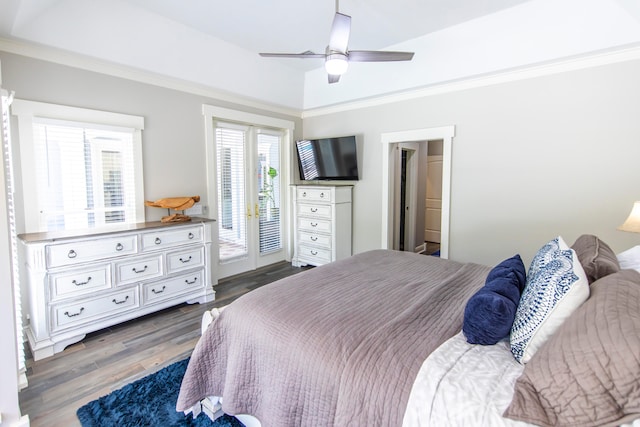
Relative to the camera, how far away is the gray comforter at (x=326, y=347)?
120 centimetres

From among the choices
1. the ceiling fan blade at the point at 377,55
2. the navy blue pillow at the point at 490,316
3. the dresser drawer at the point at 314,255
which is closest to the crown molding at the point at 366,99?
the ceiling fan blade at the point at 377,55

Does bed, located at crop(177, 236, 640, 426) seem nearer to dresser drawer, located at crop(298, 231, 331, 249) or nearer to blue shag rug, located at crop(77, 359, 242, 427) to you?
blue shag rug, located at crop(77, 359, 242, 427)

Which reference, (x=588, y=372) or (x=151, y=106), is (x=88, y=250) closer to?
(x=151, y=106)

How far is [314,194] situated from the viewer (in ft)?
15.3

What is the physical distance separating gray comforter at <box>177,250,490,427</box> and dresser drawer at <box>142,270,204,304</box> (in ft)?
5.61

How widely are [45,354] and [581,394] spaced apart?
3399mm

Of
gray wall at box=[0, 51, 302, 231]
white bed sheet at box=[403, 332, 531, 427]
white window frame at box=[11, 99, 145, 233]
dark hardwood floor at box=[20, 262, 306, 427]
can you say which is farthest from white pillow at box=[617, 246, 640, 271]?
white window frame at box=[11, 99, 145, 233]

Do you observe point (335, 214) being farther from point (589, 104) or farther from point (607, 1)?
point (607, 1)

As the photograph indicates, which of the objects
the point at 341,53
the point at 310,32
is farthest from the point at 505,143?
the point at 310,32

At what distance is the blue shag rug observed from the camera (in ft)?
6.09

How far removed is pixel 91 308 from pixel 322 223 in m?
2.81

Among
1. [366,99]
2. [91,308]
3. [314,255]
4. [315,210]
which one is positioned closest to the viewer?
[91,308]

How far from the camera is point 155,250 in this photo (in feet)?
10.3

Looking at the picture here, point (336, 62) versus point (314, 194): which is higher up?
point (336, 62)
